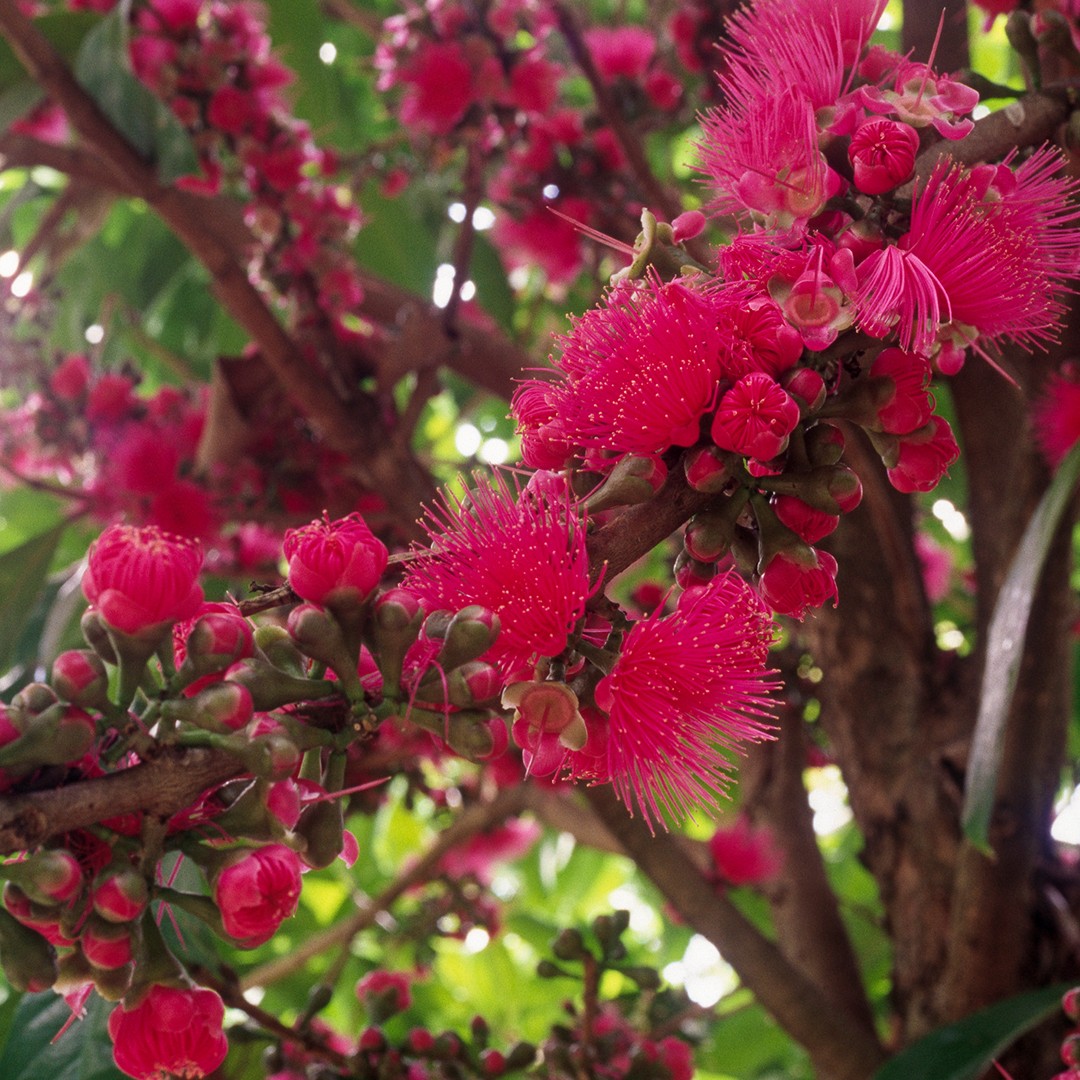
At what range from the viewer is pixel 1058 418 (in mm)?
1494

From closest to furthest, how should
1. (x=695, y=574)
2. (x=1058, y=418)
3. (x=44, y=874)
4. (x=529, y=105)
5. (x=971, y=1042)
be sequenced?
A: (x=44, y=874)
(x=695, y=574)
(x=971, y=1042)
(x=1058, y=418)
(x=529, y=105)

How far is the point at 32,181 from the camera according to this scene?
2.42 m

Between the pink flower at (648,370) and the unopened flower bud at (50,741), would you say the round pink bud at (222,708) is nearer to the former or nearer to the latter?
the unopened flower bud at (50,741)

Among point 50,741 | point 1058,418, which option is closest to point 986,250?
point 50,741

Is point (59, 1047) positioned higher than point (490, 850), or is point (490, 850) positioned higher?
point (59, 1047)

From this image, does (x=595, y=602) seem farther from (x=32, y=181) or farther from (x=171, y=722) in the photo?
(x=32, y=181)

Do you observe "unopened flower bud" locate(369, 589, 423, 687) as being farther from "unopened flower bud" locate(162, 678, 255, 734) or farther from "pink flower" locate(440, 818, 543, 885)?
"pink flower" locate(440, 818, 543, 885)

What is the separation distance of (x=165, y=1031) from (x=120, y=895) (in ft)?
0.33

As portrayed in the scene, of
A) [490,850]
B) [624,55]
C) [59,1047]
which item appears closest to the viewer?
[59,1047]

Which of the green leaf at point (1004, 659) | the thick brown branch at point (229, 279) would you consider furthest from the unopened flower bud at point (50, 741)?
the thick brown branch at point (229, 279)

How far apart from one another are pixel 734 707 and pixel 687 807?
74 mm

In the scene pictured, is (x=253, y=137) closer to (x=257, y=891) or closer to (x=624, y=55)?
(x=624, y=55)

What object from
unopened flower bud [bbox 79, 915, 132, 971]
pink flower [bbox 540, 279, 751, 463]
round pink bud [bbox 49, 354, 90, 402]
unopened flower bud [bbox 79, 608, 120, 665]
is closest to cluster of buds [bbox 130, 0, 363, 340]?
round pink bud [bbox 49, 354, 90, 402]

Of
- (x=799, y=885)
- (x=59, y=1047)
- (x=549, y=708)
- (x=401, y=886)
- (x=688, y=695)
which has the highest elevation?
(x=549, y=708)
